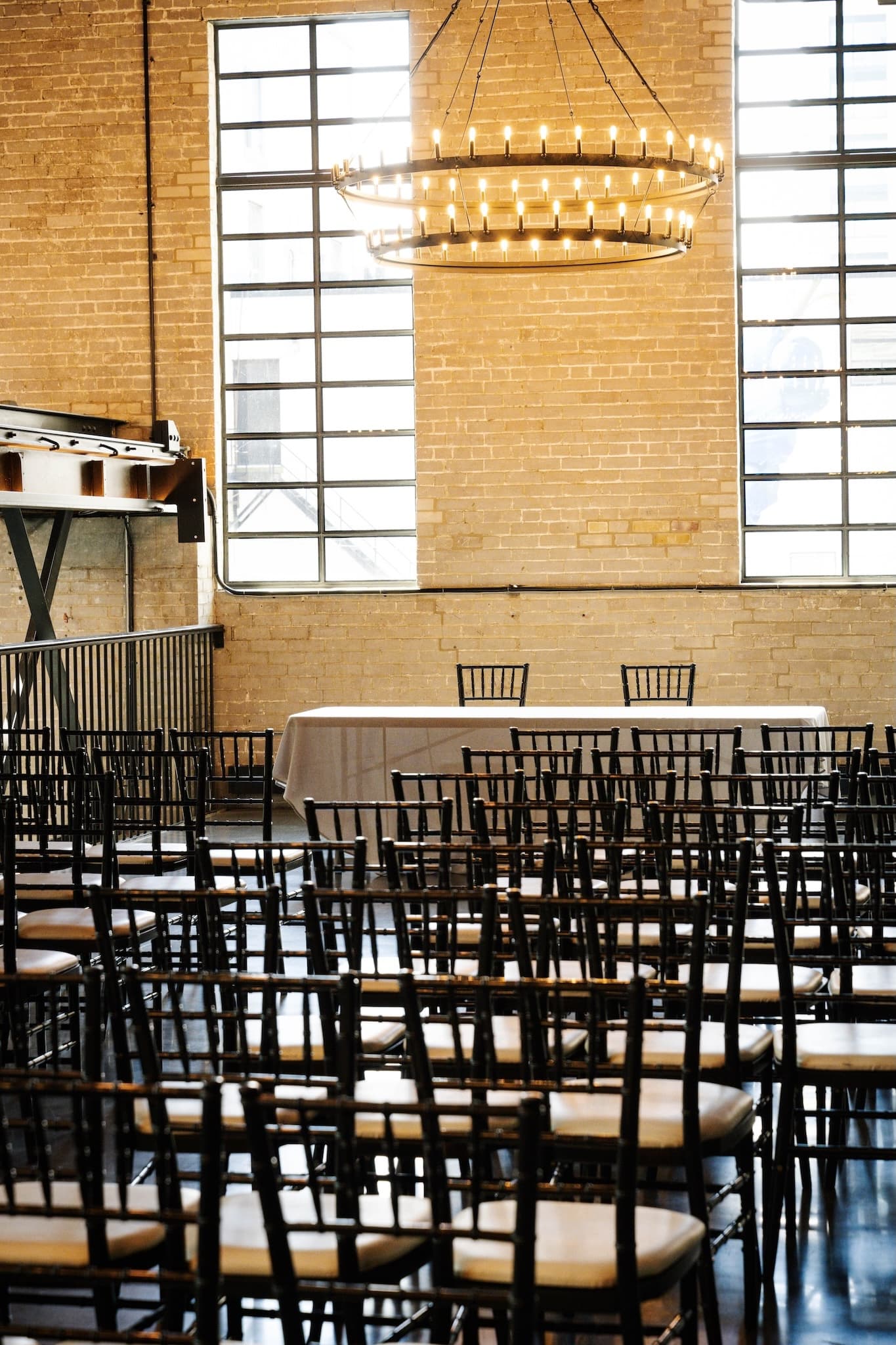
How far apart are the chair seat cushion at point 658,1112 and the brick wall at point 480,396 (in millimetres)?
7580

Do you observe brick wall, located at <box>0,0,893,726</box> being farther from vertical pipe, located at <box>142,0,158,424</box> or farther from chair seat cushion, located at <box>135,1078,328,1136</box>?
chair seat cushion, located at <box>135,1078,328,1136</box>

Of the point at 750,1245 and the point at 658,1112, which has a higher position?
the point at 658,1112

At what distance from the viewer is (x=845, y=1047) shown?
3393mm

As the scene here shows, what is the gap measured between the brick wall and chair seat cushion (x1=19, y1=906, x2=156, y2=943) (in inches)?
231

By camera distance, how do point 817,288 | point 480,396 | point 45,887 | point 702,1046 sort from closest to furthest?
point 702,1046 < point 45,887 < point 480,396 < point 817,288

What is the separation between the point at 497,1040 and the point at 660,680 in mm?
7179

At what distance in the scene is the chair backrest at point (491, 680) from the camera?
1013 cm

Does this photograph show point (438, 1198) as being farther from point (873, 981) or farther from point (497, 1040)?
point (873, 981)

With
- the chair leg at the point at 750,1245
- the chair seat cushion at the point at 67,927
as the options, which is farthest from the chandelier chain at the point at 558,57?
the chair leg at the point at 750,1245

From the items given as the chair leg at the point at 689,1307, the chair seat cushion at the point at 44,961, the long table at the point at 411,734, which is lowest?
the chair leg at the point at 689,1307

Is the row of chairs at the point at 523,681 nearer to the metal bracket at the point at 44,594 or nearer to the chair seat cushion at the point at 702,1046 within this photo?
the metal bracket at the point at 44,594

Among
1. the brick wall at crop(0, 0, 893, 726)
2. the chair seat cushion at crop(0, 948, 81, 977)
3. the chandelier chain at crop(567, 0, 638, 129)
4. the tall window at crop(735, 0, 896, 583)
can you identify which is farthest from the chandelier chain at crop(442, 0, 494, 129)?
the chair seat cushion at crop(0, 948, 81, 977)

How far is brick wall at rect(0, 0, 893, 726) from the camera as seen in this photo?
10453mm

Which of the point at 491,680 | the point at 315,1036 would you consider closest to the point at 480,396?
the point at 491,680
